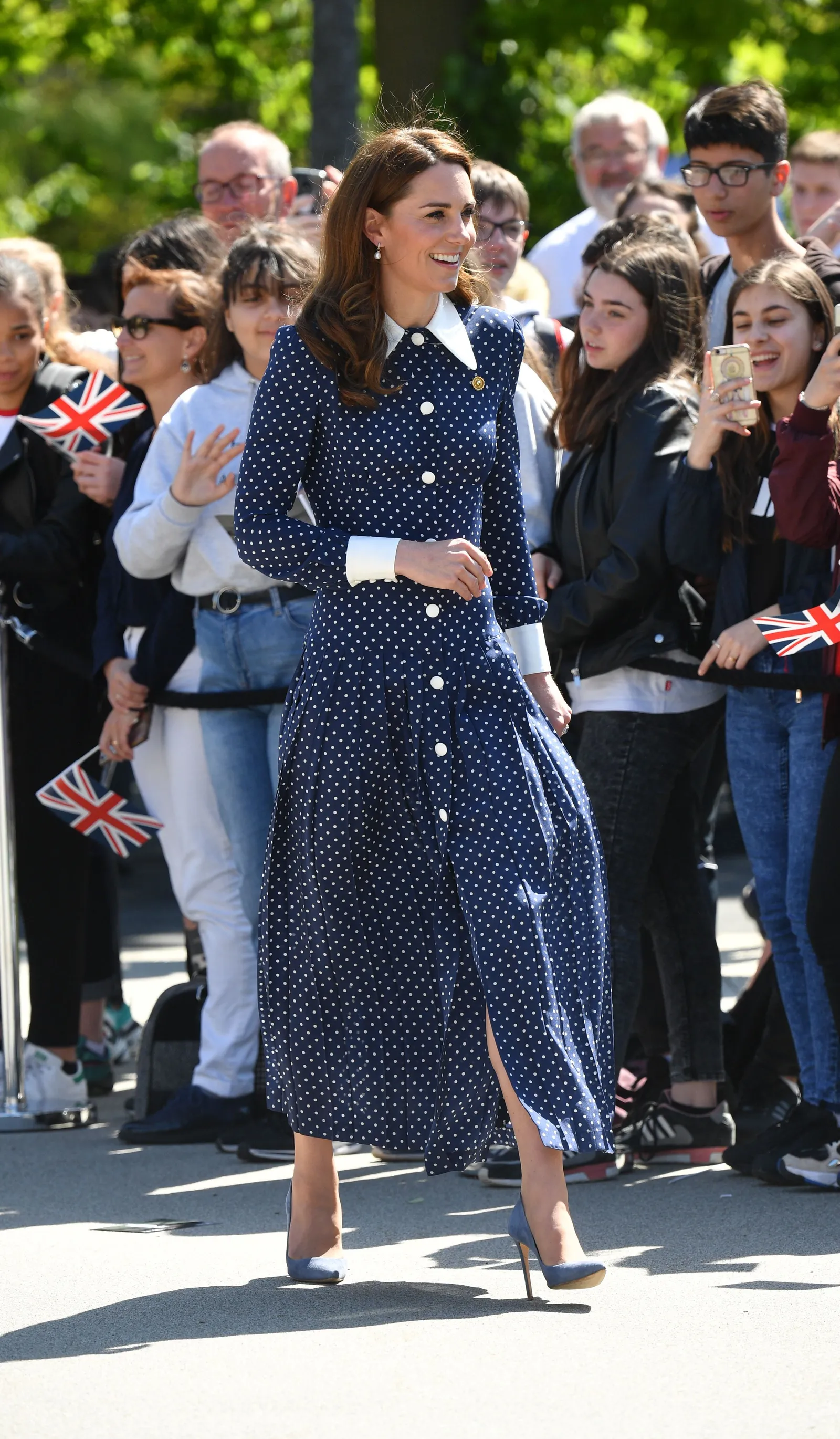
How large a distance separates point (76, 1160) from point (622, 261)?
2770mm

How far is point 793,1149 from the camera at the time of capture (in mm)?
5246

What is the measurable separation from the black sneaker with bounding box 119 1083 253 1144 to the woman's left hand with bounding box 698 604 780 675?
6.07 feet

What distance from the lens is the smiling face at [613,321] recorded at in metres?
5.62

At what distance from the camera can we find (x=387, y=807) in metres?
4.40

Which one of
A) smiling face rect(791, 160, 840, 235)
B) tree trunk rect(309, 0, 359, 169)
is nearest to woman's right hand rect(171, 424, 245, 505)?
smiling face rect(791, 160, 840, 235)

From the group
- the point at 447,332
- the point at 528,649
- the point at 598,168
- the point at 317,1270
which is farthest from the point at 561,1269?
the point at 598,168

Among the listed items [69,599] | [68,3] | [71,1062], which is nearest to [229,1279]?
[71,1062]

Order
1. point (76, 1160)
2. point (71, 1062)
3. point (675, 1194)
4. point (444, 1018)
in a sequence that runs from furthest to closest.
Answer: point (71, 1062), point (76, 1160), point (675, 1194), point (444, 1018)

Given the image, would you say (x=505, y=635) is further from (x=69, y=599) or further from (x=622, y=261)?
(x=69, y=599)

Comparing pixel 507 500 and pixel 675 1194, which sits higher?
pixel 507 500

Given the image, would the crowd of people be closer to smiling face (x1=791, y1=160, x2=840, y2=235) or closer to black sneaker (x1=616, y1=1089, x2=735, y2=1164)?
black sneaker (x1=616, y1=1089, x2=735, y2=1164)

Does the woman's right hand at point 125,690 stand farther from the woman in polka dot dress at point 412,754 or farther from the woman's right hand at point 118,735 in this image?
the woman in polka dot dress at point 412,754

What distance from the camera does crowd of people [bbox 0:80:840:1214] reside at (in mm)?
5266

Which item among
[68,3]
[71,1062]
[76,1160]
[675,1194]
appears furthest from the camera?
[68,3]
